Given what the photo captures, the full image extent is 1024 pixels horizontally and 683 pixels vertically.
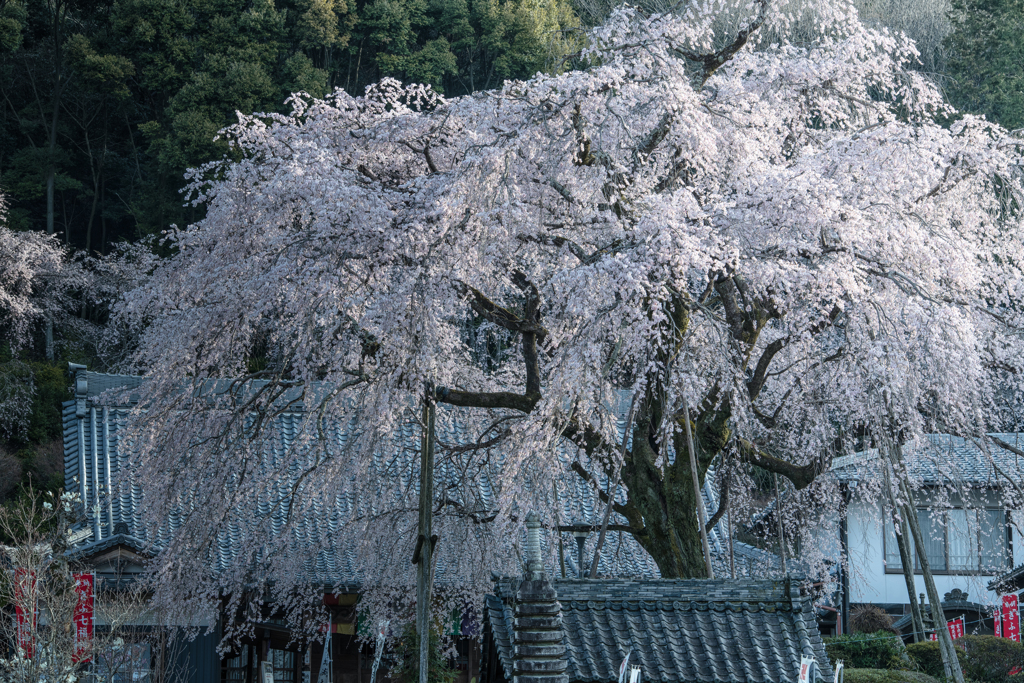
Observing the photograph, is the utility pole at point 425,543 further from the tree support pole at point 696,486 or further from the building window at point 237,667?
the building window at point 237,667

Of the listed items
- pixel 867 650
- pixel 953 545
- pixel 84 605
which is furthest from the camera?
pixel 953 545

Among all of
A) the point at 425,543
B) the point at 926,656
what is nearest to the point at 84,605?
the point at 425,543

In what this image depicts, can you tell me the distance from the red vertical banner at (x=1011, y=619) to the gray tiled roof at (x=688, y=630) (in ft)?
37.6

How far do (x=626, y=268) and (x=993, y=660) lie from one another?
8.90 metres

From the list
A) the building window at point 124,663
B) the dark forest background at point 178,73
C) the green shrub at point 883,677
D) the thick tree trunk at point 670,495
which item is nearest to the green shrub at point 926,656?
the green shrub at point 883,677

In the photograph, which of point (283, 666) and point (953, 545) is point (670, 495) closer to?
point (283, 666)

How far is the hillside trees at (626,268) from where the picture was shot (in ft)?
26.5

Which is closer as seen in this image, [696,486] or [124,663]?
[696,486]

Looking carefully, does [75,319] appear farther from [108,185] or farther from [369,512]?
[369,512]

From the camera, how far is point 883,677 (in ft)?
34.8

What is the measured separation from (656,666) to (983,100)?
874 inches

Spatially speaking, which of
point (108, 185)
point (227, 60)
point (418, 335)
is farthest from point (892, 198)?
point (108, 185)

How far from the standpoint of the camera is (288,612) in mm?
13781

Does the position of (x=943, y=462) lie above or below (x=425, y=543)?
above
